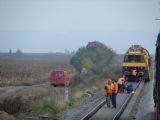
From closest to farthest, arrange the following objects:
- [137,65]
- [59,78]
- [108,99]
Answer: [108,99] < [137,65] < [59,78]

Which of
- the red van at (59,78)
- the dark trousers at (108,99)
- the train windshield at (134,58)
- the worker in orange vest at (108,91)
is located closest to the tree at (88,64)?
the red van at (59,78)

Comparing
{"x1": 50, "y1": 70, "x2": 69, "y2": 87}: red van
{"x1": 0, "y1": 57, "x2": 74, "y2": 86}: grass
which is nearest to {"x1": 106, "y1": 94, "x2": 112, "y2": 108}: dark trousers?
{"x1": 50, "y1": 70, "x2": 69, "y2": 87}: red van

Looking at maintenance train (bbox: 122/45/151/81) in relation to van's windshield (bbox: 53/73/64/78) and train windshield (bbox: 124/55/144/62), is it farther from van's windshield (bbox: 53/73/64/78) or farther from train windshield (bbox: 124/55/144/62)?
van's windshield (bbox: 53/73/64/78)

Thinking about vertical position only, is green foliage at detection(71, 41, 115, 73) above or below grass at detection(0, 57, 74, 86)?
above

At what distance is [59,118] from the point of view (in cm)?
2262

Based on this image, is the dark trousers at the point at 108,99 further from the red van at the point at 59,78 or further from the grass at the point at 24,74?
the grass at the point at 24,74

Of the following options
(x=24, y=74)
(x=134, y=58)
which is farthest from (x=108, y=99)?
(x=24, y=74)

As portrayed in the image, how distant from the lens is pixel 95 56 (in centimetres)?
6981

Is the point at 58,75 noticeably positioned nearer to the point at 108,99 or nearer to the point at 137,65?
the point at 137,65

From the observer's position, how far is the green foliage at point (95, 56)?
68812 mm

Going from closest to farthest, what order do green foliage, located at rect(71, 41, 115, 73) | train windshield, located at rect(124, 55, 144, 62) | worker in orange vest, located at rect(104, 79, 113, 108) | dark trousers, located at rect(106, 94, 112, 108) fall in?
worker in orange vest, located at rect(104, 79, 113, 108)
dark trousers, located at rect(106, 94, 112, 108)
train windshield, located at rect(124, 55, 144, 62)
green foliage, located at rect(71, 41, 115, 73)

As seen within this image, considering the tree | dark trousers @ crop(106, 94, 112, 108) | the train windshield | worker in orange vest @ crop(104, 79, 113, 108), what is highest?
the train windshield

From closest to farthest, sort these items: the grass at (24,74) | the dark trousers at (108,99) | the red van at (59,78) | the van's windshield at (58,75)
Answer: the dark trousers at (108,99) → the red van at (59,78) → the van's windshield at (58,75) → the grass at (24,74)

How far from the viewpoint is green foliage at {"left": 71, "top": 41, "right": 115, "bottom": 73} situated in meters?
68.8
